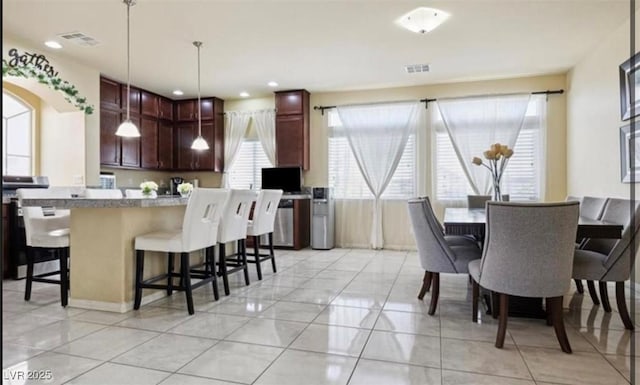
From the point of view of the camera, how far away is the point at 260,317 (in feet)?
9.84

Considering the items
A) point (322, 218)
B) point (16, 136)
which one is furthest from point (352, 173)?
point (16, 136)

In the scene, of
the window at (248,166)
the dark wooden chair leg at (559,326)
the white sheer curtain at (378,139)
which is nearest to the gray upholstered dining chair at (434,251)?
the dark wooden chair leg at (559,326)

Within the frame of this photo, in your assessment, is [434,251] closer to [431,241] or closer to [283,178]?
[431,241]

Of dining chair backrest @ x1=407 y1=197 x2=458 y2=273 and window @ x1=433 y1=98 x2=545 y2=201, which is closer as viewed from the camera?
dining chair backrest @ x1=407 y1=197 x2=458 y2=273

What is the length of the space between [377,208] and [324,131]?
5.20 ft

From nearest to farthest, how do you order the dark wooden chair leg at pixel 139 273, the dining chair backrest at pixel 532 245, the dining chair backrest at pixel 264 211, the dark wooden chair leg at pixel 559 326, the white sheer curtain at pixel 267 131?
the dining chair backrest at pixel 532 245
the dark wooden chair leg at pixel 559 326
the dark wooden chair leg at pixel 139 273
the dining chair backrest at pixel 264 211
the white sheer curtain at pixel 267 131

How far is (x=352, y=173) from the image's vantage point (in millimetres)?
6484

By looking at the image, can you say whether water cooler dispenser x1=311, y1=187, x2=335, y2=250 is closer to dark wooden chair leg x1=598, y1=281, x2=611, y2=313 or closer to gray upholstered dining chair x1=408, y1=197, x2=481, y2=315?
gray upholstered dining chair x1=408, y1=197, x2=481, y2=315

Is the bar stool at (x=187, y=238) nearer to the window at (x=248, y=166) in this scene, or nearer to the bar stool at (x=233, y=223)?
the bar stool at (x=233, y=223)

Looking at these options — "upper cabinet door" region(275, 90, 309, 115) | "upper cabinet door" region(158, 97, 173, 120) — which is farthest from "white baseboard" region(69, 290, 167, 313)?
"upper cabinet door" region(158, 97, 173, 120)

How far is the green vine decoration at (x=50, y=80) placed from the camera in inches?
165

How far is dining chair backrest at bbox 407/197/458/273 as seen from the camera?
3012 mm

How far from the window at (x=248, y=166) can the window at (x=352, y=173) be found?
3.98ft

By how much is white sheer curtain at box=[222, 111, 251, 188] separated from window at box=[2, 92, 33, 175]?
282 cm
